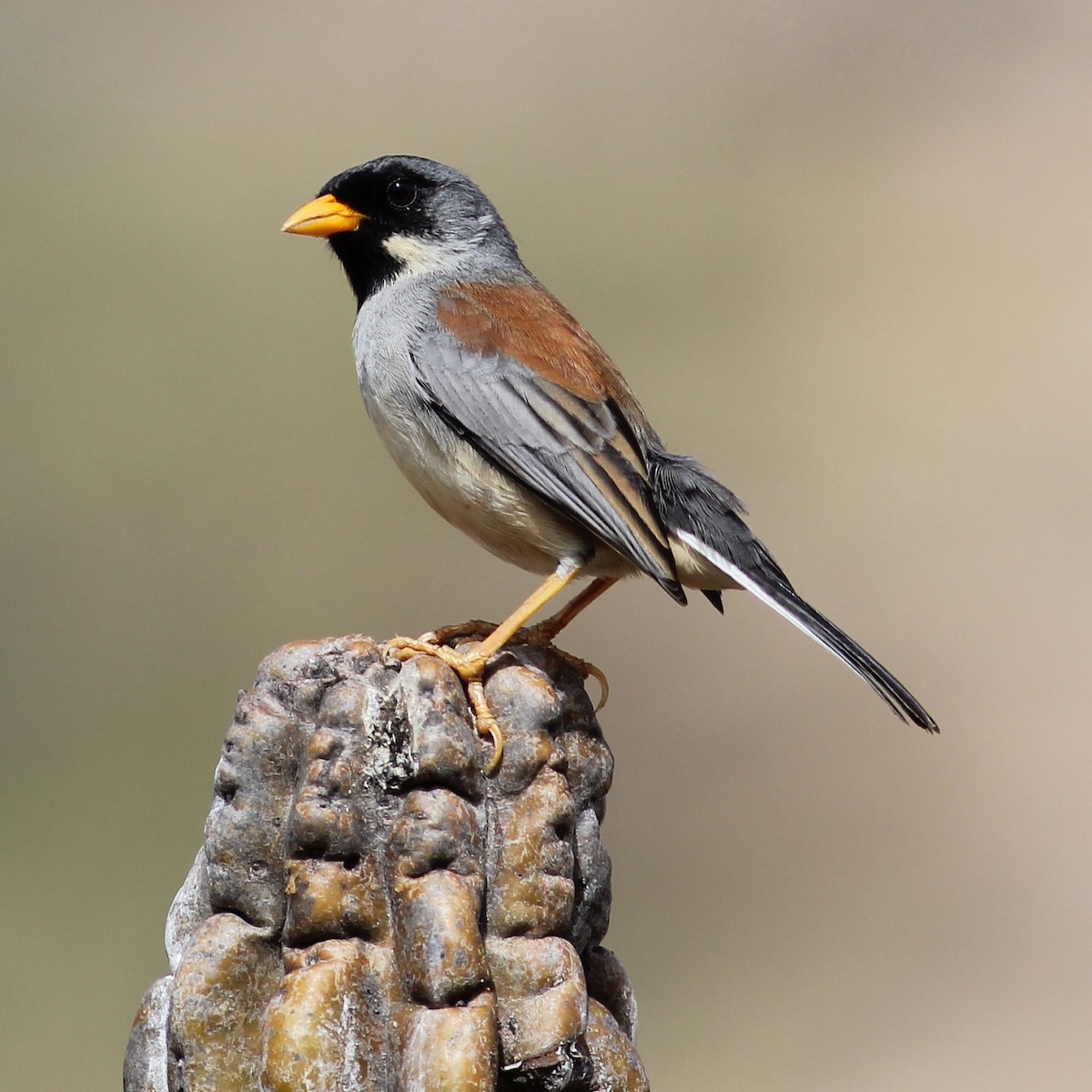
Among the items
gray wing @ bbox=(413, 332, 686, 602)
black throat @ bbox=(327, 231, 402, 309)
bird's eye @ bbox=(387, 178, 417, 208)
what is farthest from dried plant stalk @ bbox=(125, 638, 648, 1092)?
bird's eye @ bbox=(387, 178, 417, 208)

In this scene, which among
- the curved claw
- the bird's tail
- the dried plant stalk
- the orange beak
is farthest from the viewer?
the orange beak

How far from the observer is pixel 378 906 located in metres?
2.81

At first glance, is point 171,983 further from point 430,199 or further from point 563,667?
point 430,199

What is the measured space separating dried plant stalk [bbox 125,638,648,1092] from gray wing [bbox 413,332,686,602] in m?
1.02

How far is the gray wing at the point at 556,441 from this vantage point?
4062 mm

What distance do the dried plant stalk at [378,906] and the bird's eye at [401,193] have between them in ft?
7.75

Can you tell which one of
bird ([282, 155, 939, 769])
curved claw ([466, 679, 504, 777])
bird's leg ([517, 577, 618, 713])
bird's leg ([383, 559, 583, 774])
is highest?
bird ([282, 155, 939, 769])

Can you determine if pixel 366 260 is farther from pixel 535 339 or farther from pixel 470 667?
pixel 470 667

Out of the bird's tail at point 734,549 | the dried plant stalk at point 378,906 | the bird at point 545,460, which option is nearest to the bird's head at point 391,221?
the bird at point 545,460

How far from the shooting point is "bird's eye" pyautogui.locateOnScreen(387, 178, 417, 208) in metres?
5.01

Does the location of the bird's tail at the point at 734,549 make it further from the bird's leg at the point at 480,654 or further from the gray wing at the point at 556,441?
the bird's leg at the point at 480,654

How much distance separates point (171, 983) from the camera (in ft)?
9.58

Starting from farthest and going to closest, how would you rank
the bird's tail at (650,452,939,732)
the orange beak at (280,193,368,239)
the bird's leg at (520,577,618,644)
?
1. the orange beak at (280,193,368,239)
2. the bird's leg at (520,577,618,644)
3. the bird's tail at (650,452,939,732)

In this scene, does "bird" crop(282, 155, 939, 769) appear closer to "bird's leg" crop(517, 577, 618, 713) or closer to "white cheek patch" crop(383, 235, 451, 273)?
"bird's leg" crop(517, 577, 618, 713)
